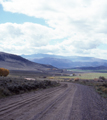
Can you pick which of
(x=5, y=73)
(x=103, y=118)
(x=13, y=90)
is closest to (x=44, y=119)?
(x=103, y=118)

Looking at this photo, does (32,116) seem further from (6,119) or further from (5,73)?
(5,73)

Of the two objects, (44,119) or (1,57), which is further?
(1,57)

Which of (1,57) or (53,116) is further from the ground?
(1,57)

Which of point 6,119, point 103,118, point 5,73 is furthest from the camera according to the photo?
point 5,73

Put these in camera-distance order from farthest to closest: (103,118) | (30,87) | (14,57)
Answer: (14,57)
(30,87)
(103,118)

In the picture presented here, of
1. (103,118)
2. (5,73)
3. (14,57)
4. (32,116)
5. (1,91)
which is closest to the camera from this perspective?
(32,116)

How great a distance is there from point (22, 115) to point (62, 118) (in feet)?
7.41

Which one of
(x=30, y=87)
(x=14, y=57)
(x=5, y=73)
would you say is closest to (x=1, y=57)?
(x=14, y=57)

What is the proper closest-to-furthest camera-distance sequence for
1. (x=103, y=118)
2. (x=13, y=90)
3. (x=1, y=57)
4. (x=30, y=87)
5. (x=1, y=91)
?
(x=103, y=118) → (x=1, y=91) → (x=13, y=90) → (x=30, y=87) → (x=1, y=57)

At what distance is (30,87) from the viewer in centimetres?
2412

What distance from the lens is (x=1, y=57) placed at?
173m

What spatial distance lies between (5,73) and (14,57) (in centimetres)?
12646

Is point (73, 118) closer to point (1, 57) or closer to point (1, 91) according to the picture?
point (1, 91)

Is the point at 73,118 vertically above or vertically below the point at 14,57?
below
